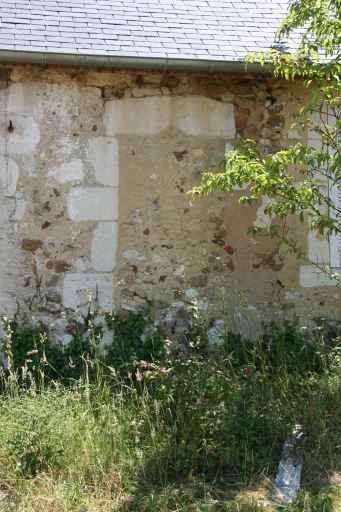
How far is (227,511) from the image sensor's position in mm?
3959

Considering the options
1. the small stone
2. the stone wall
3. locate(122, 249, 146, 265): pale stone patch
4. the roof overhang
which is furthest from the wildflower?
the roof overhang

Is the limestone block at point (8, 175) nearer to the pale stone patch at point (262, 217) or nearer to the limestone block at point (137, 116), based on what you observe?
the limestone block at point (137, 116)

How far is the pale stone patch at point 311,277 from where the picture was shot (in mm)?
6207

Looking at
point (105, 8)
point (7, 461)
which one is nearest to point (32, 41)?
point (105, 8)

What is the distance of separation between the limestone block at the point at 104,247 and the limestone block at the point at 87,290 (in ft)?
0.27

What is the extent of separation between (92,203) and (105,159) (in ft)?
1.24

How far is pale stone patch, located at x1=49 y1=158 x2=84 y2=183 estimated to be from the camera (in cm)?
581

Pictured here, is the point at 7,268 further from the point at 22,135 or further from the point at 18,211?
the point at 22,135

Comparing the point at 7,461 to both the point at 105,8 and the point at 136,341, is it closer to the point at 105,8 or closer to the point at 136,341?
the point at 136,341

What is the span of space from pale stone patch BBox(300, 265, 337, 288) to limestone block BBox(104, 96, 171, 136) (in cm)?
171

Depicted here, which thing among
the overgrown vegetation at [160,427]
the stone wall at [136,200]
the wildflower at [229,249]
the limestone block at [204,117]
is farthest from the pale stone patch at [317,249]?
the limestone block at [204,117]

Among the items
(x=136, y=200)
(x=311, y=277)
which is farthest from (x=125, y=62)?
(x=311, y=277)

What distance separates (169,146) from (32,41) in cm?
136

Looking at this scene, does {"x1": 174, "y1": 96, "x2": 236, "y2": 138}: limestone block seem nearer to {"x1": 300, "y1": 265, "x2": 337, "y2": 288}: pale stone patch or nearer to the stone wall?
the stone wall
